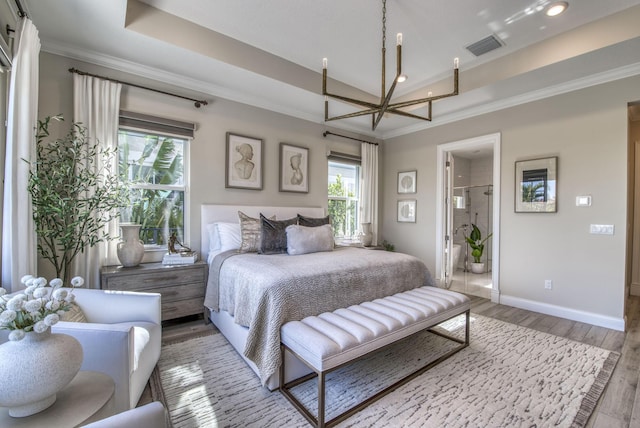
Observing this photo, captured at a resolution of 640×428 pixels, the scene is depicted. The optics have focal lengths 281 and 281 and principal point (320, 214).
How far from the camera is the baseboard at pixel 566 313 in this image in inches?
120

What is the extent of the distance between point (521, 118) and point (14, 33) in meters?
5.15

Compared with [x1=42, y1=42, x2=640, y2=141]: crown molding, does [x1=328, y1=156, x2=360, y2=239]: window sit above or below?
below

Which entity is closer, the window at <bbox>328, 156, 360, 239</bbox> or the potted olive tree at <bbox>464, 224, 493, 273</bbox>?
the window at <bbox>328, 156, 360, 239</bbox>

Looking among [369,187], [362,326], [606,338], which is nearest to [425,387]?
[362,326]

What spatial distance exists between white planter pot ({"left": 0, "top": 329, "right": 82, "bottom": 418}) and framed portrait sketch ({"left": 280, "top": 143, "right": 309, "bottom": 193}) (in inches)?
132

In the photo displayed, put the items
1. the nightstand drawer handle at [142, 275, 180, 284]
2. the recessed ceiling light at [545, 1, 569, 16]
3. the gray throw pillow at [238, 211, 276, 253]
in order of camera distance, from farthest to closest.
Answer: the gray throw pillow at [238, 211, 276, 253], the nightstand drawer handle at [142, 275, 180, 284], the recessed ceiling light at [545, 1, 569, 16]

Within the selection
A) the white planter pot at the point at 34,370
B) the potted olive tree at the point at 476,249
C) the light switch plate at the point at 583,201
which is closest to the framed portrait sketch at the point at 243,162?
the white planter pot at the point at 34,370

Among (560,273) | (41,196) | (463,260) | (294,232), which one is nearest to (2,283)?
(41,196)

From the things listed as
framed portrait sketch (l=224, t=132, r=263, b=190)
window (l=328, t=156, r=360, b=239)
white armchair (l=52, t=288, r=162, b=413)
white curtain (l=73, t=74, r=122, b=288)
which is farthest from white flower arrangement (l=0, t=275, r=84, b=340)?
window (l=328, t=156, r=360, b=239)

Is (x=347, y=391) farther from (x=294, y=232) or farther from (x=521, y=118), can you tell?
(x=521, y=118)

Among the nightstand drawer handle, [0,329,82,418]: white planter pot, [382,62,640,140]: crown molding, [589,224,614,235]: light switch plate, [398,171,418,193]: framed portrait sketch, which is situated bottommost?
the nightstand drawer handle

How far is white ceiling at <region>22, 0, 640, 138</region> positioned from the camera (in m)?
2.44

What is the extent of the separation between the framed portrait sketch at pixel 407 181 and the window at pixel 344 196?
0.78m

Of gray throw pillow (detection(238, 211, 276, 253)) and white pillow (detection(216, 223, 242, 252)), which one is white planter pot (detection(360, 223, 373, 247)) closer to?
gray throw pillow (detection(238, 211, 276, 253))
